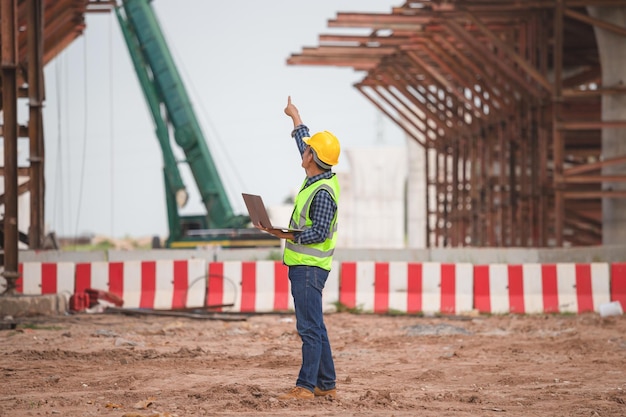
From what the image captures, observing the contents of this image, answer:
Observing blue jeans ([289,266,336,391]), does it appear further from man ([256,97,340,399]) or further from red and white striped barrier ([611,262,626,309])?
red and white striped barrier ([611,262,626,309])

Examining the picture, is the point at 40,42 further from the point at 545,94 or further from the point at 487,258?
the point at 545,94

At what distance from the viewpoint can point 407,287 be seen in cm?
1830

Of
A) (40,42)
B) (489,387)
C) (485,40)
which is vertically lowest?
(489,387)

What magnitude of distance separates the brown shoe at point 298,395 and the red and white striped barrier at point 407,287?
966 cm

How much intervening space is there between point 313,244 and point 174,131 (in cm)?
2055

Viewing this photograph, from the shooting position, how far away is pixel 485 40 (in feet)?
108

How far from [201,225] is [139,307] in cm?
1087

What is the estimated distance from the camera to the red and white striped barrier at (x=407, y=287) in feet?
59.5

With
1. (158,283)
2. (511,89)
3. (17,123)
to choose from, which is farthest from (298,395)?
(511,89)

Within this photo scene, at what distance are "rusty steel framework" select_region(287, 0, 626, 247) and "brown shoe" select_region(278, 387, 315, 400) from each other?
1623 cm

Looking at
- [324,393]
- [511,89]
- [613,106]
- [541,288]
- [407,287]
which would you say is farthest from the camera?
[511,89]

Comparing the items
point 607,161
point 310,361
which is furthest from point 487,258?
point 310,361

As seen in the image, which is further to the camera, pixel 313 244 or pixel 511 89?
pixel 511 89

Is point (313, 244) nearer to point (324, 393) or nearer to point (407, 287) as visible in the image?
point (324, 393)
